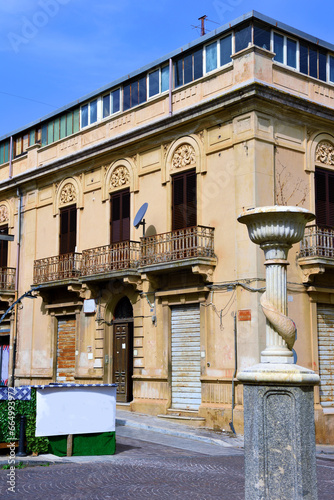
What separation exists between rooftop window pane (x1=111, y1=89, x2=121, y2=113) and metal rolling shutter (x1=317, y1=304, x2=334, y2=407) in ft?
32.2

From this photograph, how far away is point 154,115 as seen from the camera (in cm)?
2088

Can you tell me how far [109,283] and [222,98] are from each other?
7205mm

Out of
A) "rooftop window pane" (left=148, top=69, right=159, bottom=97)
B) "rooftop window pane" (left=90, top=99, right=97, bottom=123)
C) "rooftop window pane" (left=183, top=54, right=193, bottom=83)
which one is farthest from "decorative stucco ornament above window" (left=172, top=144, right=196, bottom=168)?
"rooftop window pane" (left=90, top=99, right=97, bottom=123)

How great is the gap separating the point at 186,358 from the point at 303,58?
31.4 feet

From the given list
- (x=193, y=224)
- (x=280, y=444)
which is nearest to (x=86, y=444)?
(x=280, y=444)

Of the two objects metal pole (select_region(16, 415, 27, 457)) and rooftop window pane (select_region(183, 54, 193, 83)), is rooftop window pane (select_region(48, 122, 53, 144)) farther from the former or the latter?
metal pole (select_region(16, 415, 27, 457))

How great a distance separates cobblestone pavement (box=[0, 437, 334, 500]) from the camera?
31.4 feet

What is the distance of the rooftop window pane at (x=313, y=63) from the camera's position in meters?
19.8

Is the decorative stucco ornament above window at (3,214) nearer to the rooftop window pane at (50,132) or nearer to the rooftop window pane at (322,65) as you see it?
the rooftop window pane at (50,132)

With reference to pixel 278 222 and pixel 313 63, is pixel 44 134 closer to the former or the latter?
pixel 313 63

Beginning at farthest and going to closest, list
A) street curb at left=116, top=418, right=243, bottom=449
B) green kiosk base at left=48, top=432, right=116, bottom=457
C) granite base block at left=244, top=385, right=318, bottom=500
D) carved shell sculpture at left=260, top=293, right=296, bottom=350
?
1. street curb at left=116, top=418, right=243, bottom=449
2. green kiosk base at left=48, top=432, right=116, bottom=457
3. carved shell sculpture at left=260, top=293, right=296, bottom=350
4. granite base block at left=244, top=385, right=318, bottom=500

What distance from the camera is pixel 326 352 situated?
61.1 feet

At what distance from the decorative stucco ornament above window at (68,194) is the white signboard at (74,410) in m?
12.0

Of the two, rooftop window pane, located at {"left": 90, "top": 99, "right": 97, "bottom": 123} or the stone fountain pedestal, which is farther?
rooftop window pane, located at {"left": 90, "top": 99, "right": 97, "bottom": 123}
